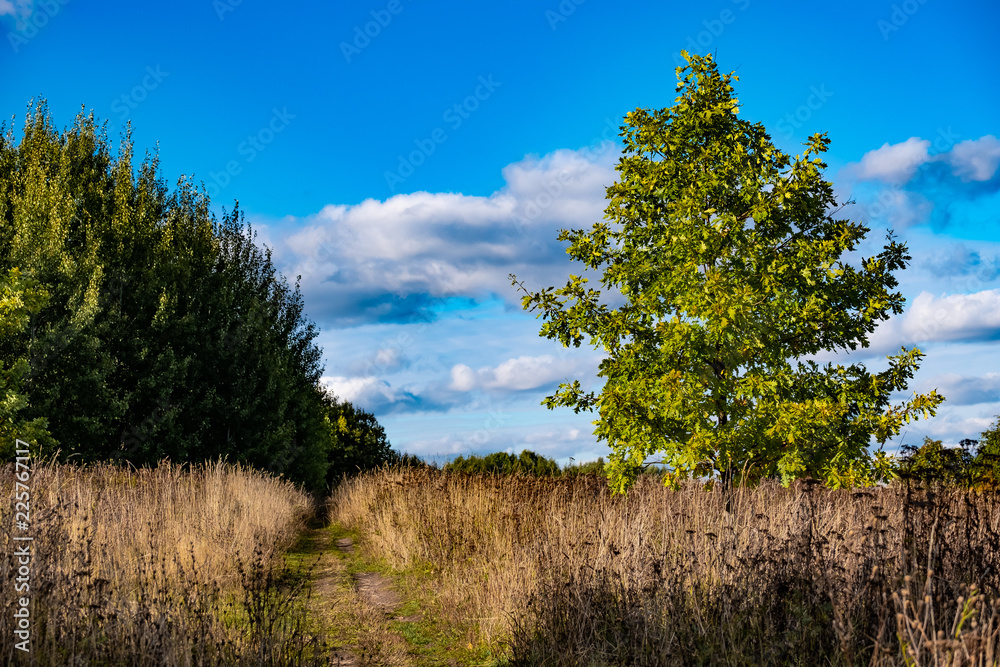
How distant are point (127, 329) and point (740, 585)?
1782 cm

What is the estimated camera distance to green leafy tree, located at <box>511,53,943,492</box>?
8891 mm

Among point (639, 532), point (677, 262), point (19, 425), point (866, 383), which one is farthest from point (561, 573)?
point (19, 425)

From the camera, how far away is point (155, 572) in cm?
692

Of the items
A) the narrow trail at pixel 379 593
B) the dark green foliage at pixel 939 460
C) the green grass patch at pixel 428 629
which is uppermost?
the dark green foliage at pixel 939 460

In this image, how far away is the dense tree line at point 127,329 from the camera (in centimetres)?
1614

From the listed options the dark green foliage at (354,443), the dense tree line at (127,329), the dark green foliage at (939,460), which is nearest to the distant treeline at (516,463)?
the dense tree line at (127,329)

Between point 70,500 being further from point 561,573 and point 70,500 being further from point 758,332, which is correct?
point 758,332

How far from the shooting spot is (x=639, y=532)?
612 centimetres

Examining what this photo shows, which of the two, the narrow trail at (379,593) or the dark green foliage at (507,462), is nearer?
the narrow trail at (379,593)

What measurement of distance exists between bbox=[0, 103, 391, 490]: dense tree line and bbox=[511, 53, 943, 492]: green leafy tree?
34.5ft

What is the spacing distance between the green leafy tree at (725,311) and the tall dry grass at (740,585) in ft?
3.31

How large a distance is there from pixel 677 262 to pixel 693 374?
1.68 m

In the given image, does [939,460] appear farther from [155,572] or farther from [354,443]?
[354,443]

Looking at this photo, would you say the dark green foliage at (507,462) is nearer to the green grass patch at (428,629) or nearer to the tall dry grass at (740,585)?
the green grass patch at (428,629)
